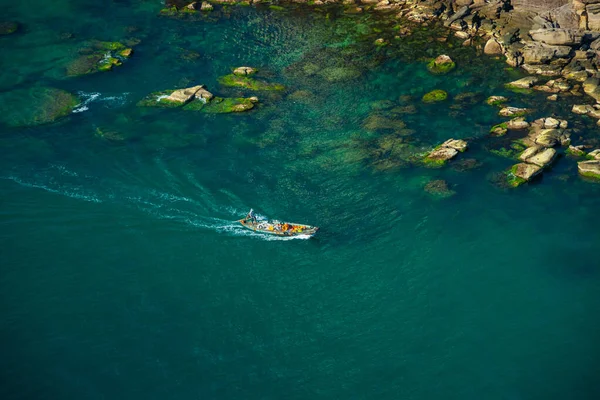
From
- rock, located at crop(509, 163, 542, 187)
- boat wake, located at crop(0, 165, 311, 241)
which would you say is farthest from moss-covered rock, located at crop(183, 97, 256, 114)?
rock, located at crop(509, 163, 542, 187)

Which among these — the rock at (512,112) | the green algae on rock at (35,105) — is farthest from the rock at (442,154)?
the green algae on rock at (35,105)

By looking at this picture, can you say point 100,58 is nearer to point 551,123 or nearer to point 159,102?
point 159,102

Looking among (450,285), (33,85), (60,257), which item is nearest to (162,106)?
(33,85)

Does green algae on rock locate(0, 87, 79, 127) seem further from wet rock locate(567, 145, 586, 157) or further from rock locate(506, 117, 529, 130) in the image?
wet rock locate(567, 145, 586, 157)

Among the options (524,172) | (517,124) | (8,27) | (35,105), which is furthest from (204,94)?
(8,27)

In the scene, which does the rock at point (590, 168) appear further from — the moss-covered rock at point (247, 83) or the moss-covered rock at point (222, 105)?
the moss-covered rock at point (222, 105)

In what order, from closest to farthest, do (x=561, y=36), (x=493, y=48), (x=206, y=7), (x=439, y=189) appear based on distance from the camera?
(x=439, y=189), (x=561, y=36), (x=493, y=48), (x=206, y=7)
